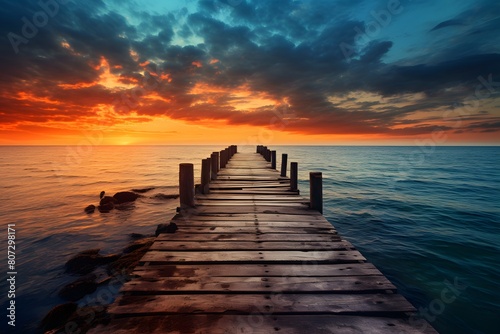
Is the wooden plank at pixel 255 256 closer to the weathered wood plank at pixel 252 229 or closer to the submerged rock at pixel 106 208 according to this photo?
the weathered wood plank at pixel 252 229

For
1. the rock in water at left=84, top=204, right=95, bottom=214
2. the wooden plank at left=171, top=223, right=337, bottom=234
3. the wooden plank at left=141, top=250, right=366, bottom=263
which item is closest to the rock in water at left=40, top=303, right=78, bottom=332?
the wooden plank at left=171, top=223, right=337, bottom=234

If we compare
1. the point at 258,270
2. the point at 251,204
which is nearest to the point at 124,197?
the point at 251,204

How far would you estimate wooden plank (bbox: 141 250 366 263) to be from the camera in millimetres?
3615

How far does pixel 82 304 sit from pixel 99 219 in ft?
30.4

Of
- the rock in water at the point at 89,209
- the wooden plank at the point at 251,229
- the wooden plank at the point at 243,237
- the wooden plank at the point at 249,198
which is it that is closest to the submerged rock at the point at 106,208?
the rock in water at the point at 89,209

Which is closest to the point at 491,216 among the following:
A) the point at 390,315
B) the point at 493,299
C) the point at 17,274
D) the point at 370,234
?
the point at 370,234

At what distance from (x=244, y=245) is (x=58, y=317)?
478 centimetres

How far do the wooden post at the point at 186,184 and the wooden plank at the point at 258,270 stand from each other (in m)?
2.69

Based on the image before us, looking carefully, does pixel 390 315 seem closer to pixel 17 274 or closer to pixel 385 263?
pixel 385 263

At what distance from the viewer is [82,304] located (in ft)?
19.9

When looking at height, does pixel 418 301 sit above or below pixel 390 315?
below

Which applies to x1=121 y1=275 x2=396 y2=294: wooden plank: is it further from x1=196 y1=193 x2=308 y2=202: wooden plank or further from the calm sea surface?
x1=196 y1=193 x2=308 y2=202: wooden plank

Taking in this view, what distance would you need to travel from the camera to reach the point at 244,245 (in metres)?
4.14

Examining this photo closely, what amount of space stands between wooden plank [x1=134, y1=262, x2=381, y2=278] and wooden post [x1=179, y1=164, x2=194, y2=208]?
8.84 ft
